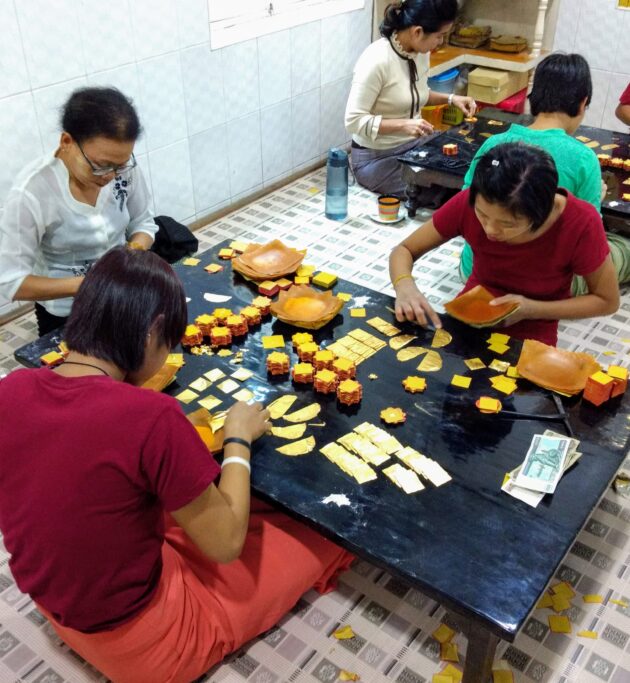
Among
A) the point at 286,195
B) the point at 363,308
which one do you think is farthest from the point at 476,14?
the point at 363,308

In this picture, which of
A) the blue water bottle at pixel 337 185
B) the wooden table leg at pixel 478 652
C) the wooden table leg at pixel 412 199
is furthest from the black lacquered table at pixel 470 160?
the wooden table leg at pixel 478 652

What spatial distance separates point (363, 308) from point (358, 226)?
1.85 metres

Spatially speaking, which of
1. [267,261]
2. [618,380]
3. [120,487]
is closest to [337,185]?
[267,261]

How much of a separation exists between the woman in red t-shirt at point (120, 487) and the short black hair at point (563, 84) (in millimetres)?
1768

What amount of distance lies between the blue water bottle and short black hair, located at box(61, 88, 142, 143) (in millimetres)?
1930

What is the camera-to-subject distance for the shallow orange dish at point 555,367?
5.70ft

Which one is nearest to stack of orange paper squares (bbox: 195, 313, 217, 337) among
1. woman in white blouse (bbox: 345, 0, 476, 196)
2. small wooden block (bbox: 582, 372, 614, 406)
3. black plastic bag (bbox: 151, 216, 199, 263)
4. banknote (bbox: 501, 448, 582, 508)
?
banknote (bbox: 501, 448, 582, 508)

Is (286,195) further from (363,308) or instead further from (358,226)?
(363,308)

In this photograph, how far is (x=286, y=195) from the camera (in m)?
4.29

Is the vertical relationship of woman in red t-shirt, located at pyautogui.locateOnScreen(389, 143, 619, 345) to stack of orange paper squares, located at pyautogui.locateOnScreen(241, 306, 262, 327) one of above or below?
above

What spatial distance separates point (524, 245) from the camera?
2.05 meters

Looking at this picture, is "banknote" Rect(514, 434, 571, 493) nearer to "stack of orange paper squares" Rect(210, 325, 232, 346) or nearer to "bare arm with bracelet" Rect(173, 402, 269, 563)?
"bare arm with bracelet" Rect(173, 402, 269, 563)

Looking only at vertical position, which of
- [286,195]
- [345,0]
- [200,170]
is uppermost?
[345,0]

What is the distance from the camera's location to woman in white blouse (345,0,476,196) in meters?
3.33
